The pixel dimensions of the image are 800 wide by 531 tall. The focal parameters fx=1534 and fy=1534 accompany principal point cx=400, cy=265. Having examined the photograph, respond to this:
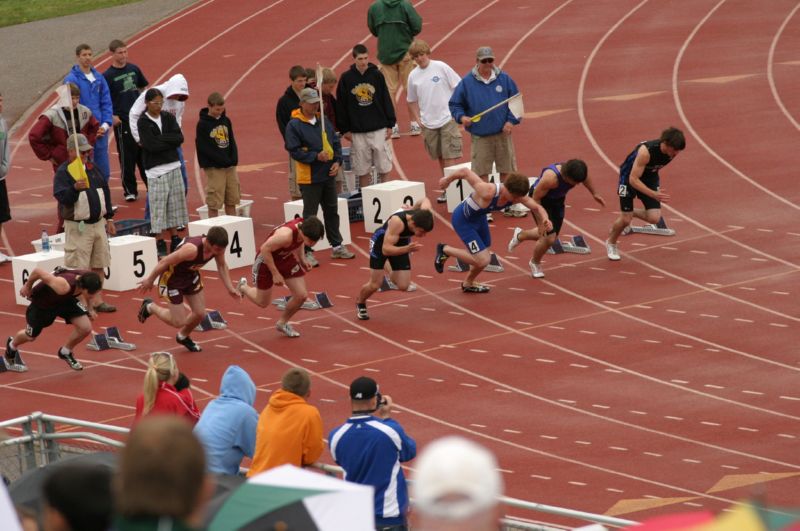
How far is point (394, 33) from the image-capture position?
2192 centimetres

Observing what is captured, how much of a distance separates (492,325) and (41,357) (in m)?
4.32

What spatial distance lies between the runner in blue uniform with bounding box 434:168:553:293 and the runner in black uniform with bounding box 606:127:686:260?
1240 millimetres

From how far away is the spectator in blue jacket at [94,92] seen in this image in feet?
61.8

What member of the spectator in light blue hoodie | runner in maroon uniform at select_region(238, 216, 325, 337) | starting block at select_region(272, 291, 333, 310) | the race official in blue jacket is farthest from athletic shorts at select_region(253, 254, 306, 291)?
the spectator in light blue hoodie

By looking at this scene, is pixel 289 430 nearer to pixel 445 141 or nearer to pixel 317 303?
pixel 317 303

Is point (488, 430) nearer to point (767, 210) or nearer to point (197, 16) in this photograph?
point (767, 210)

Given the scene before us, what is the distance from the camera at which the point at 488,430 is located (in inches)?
480

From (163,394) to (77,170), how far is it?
572 centimetres

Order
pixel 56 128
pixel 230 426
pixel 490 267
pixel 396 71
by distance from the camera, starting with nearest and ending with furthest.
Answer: pixel 230 426
pixel 490 267
pixel 56 128
pixel 396 71

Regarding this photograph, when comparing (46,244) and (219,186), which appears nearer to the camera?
(46,244)

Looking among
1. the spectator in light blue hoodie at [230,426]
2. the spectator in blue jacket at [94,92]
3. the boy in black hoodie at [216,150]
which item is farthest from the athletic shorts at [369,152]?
the spectator in light blue hoodie at [230,426]

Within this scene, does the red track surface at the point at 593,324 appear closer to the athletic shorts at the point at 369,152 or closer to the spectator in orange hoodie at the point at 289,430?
the athletic shorts at the point at 369,152

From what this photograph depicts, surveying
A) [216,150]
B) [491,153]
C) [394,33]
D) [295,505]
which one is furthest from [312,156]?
[295,505]

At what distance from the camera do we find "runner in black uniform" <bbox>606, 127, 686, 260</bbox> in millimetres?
16438
